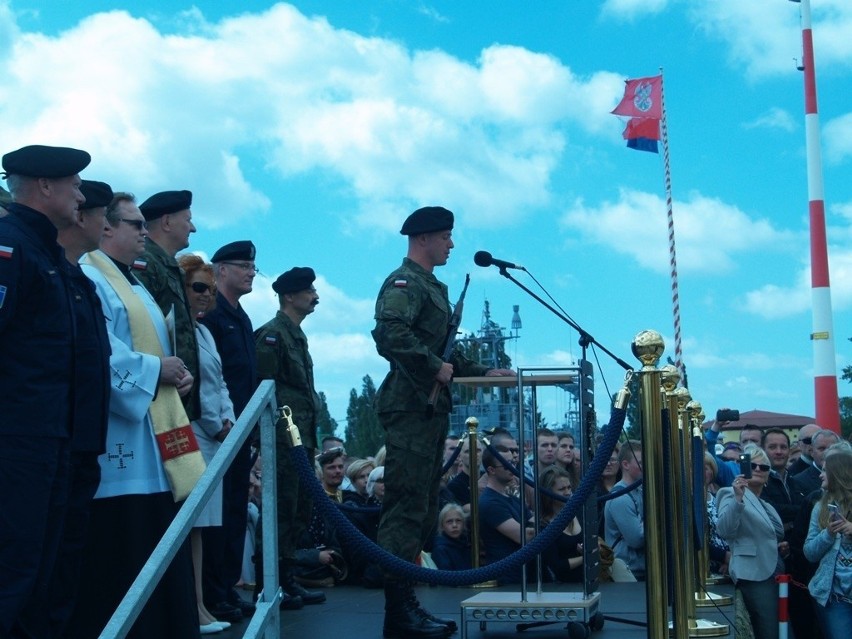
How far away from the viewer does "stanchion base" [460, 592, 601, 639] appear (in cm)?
537

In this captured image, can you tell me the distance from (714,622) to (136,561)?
3.57 m

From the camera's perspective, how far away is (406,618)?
5.55m

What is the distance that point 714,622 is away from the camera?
247 inches

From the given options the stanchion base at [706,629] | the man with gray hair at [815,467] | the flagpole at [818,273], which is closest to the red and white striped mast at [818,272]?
the flagpole at [818,273]

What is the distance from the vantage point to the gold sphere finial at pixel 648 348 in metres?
5.00

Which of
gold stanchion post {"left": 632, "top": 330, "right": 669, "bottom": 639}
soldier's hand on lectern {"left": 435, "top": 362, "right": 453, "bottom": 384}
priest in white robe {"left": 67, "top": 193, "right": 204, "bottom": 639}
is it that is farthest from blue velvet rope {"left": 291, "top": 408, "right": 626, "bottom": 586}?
soldier's hand on lectern {"left": 435, "top": 362, "right": 453, "bottom": 384}

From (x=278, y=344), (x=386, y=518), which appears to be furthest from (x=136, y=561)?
(x=278, y=344)

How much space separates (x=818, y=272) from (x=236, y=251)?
1812 centimetres

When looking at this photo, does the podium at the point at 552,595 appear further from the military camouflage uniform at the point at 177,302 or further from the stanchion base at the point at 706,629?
the military camouflage uniform at the point at 177,302

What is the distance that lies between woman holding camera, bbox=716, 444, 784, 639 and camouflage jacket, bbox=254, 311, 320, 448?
293cm

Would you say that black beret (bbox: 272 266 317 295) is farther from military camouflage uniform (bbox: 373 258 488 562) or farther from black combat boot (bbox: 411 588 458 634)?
black combat boot (bbox: 411 588 458 634)

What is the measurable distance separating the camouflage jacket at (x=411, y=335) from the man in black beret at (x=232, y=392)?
836 mm

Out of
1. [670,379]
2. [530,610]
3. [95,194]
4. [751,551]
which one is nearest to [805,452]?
[751,551]

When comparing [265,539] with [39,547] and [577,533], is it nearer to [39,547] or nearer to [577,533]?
[39,547]
